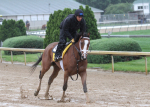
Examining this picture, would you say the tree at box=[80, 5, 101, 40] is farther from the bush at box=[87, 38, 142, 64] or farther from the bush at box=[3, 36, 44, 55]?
the bush at box=[3, 36, 44, 55]

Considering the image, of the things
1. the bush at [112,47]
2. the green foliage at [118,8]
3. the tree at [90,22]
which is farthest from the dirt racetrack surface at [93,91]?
the green foliage at [118,8]

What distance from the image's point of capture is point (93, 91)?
7.29 metres

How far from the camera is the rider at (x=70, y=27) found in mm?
6224

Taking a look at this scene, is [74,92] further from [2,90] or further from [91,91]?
[2,90]

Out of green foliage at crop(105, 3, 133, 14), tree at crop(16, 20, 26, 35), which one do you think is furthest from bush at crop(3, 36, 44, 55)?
green foliage at crop(105, 3, 133, 14)

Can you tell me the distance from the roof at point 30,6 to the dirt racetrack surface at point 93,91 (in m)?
37.6

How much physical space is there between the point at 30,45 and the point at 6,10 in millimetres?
31757

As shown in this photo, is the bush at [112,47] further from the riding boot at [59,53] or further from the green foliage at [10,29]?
the green foliage at [10,29]

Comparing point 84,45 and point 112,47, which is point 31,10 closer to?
point 112,47

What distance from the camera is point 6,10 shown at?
46.6 metres

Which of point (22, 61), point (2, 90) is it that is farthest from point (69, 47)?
point (22, 61)

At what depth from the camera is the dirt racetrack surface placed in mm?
5854

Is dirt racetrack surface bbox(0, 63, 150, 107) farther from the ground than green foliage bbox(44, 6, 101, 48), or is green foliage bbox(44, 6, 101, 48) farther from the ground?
Result: green foliage bbox(44, 6, 101, 48)

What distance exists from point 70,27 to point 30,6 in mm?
47504
